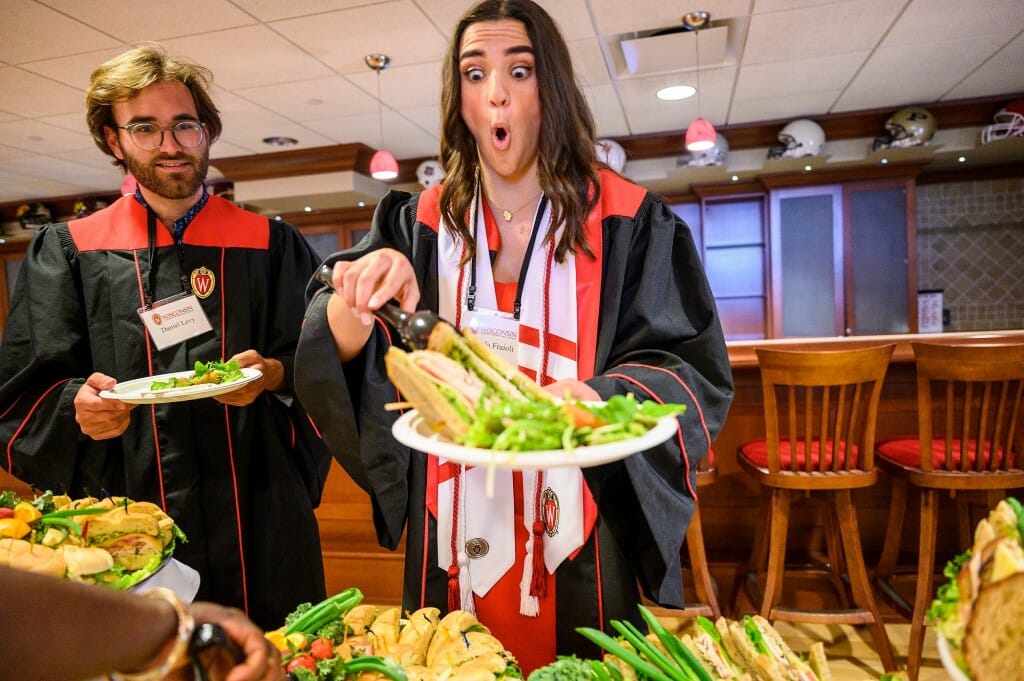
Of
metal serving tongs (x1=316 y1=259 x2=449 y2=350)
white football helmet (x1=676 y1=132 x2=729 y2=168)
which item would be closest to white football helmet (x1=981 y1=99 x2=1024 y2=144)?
white football helmet (x1=676 y1=132 x2=729 y2=168)

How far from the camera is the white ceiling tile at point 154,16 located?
3.55 meters

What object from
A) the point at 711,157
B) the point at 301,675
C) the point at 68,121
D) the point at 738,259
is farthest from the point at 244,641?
the point at 738,259

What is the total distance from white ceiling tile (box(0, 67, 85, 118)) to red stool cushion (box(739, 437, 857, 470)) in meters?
5.08

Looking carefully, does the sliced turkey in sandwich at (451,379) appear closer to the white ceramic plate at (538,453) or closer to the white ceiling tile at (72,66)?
the white ceramic plate at (538,453)

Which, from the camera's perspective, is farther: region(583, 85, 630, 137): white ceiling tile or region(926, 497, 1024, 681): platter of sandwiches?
region(583, 85, 630, 137): white ceiling tile

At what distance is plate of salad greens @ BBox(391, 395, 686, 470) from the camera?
0.62 metres

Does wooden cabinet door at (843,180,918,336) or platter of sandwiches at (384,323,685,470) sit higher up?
wooden cabinet door at (843,180,918,336)

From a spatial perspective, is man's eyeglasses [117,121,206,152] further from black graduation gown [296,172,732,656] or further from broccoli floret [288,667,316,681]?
broccoli floret [288,667,316,681]

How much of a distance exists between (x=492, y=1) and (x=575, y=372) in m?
0.68

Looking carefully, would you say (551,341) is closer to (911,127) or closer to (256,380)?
(256,380)

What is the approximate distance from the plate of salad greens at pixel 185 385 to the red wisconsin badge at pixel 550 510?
2.22ft

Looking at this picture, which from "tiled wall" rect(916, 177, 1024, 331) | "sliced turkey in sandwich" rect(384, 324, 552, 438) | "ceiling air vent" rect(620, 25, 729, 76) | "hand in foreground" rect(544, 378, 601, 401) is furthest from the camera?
"tiled wall" rect(916, 177, 1024, 331)

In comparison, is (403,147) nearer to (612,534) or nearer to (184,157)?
(184,157)

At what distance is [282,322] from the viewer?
181 centimetres
